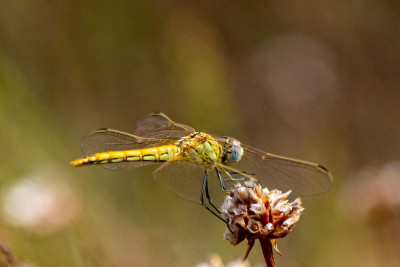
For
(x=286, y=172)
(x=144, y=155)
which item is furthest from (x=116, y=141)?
(x=286, y=172)

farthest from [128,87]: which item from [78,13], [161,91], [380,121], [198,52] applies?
[380,121]

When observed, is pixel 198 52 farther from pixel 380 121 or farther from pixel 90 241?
pixel 380 121

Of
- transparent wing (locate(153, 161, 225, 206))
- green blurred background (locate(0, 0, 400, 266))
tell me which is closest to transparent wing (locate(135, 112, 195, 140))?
transparent wing (locate(153, 161, 225, 206))

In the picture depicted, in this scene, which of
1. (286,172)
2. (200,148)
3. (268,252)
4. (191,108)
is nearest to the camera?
(268,252)

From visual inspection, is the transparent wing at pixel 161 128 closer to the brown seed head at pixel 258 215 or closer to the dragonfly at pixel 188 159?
the dragonfly at pixel 188 159

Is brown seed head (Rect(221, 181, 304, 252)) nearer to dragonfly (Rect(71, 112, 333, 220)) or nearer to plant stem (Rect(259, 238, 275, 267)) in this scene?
plant stem (Rect(259, 238, 275, 267))

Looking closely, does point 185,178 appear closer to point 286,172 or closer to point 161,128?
point 161,128
